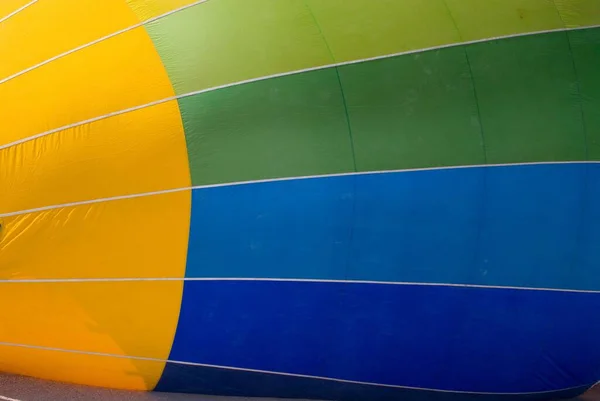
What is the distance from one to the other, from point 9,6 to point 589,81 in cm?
340

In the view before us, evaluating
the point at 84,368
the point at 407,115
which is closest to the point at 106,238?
the point at 84,368

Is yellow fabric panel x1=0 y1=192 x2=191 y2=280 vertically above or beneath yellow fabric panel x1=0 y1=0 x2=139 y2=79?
beneath

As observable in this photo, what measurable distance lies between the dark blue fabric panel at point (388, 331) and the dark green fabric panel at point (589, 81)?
92 centimetres

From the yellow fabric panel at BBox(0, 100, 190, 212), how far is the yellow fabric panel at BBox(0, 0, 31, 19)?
83 cm

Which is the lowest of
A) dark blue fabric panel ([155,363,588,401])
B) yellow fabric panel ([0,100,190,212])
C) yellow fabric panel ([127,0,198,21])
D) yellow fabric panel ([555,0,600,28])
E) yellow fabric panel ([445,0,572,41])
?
dark blue fabric panel ([155,363,588,401])

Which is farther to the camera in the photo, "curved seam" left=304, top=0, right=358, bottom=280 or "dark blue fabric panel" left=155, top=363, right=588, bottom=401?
"dark blue fabric panel" left=155, top=363, right=588, bottom=401

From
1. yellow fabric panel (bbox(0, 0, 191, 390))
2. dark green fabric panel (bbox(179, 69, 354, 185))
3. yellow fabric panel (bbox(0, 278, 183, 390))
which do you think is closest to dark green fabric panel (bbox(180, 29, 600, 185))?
dark green fabric panel (bbox(179, 69, 354, 185))

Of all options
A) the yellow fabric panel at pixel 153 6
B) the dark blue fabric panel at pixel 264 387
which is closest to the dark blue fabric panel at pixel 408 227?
the dark blue fabric panel at pixel 264 387

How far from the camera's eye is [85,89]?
13.5ft

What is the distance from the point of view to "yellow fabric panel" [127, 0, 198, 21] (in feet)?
13.8

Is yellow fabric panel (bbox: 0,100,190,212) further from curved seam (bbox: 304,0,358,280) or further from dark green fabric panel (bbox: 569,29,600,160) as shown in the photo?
dark green fabric panel (bbox: 569,29,600,160)

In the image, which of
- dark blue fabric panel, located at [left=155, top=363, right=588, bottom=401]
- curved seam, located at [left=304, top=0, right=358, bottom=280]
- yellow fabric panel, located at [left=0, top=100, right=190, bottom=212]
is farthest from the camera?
dark blue fabric panel, located at [left=155, top=363, right=588, bottom=401]

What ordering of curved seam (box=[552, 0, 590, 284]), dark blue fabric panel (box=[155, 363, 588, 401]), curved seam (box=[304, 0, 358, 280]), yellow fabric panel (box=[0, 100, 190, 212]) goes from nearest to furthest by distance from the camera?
1. yellow fabric panel (box=[0, 100, 190, 212])
2. curved seam (box=[304, 0, 358, 280])
3. dark blue fabric panel (box=[155, 363, 588, 401])
4. curved seam (box=[552, 0, 590, 284])

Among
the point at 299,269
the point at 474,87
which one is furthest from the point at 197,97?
the point at 474,87
